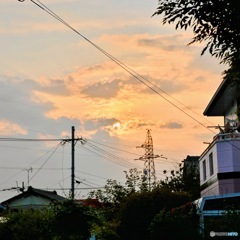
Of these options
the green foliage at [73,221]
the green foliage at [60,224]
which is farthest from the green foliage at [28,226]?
the green foliage at [73,221]

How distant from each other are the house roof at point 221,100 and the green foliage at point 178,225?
1276 cm

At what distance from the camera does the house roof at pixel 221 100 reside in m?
36.5

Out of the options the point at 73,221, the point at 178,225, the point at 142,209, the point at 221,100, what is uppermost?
the point at 221,100

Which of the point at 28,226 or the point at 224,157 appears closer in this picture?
the point at 28,226

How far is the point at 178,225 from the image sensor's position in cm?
2180

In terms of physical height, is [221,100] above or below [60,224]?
above

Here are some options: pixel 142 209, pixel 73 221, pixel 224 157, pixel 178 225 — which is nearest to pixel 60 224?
pixel 73 221

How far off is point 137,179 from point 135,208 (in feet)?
80.3

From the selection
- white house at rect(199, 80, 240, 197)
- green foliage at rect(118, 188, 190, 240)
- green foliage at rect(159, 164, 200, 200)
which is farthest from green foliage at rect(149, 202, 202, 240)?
green foliage at rect(159, 164, 200, 200)

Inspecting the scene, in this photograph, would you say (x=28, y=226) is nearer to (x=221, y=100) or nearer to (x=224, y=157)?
(x=224, y=157)

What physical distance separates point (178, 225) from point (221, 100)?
776 inches

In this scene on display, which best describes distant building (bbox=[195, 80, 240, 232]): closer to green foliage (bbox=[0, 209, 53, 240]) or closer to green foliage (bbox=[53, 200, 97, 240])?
green foliage (bbox=[53, 200, 97, 240])

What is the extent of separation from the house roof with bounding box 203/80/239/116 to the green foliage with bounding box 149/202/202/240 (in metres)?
12.8

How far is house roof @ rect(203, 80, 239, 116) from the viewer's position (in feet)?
120
